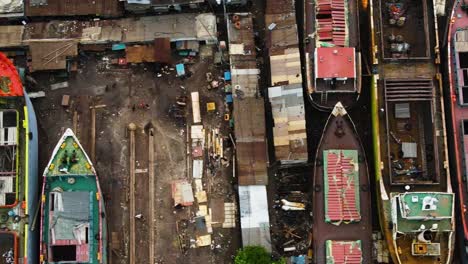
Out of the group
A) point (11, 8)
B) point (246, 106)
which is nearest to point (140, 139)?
point (246, 106)

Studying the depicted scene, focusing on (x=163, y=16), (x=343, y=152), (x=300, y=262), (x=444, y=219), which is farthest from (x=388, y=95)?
(x=163, y=16)

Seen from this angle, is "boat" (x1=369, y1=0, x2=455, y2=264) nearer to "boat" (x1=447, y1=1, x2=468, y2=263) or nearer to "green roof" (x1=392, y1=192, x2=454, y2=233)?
"green roof" (x1=392, y1=192, x2=454, y2=233)

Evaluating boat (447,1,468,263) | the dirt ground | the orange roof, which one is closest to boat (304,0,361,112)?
boat (447,1,468,263)

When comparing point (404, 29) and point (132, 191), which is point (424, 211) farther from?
point (132, 191)

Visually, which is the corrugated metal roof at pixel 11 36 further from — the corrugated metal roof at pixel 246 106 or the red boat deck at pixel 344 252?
the red boat deck at pixel 344 252

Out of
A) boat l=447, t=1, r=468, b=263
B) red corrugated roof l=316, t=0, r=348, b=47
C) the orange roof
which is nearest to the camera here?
boat l=447, t=1, r=468, b=263

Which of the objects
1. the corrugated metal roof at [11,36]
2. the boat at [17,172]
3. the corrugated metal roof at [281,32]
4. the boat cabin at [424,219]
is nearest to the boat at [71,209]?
the boat at [17,172]

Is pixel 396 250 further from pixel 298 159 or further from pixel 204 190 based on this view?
pixel 204 190
